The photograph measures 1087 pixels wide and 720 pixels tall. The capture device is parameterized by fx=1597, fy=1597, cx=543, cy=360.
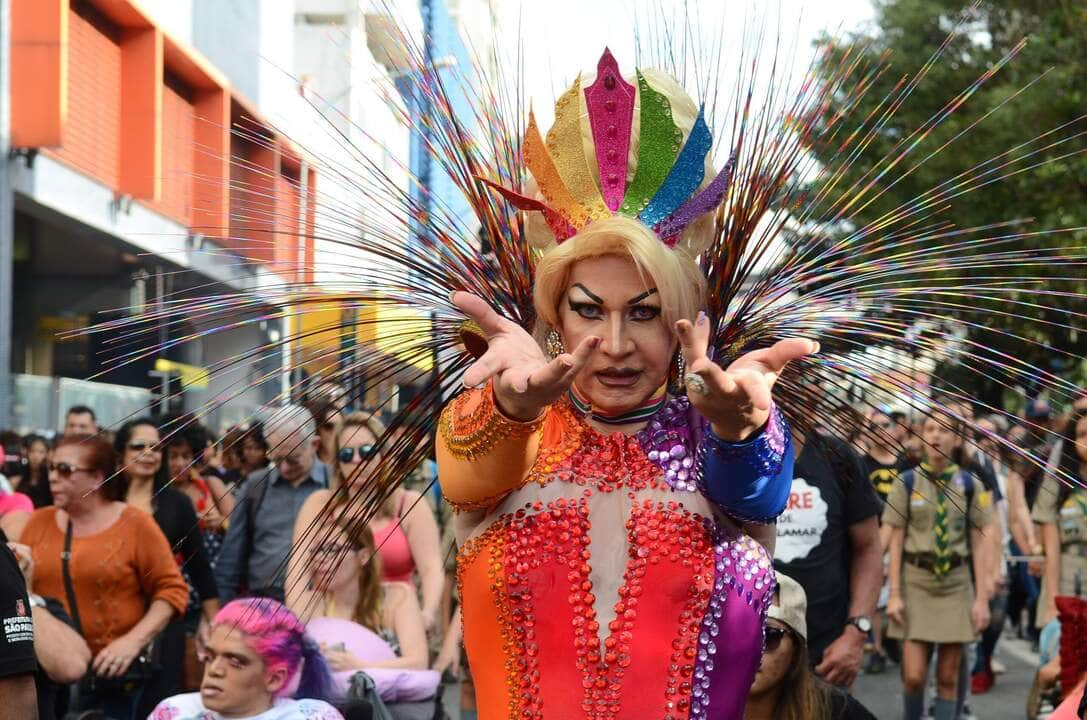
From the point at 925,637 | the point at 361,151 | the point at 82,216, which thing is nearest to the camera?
the point at 361,151

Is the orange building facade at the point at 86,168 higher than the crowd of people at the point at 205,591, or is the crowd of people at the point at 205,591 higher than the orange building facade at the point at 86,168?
the orange building facade at the point at 86,168

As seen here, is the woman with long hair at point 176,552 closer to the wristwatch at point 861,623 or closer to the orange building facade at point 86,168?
the wristwatch at point 861,623

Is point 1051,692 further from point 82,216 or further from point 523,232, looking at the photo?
point 82,216

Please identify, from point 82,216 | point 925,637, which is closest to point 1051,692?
point 925,637

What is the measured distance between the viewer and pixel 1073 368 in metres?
17.5

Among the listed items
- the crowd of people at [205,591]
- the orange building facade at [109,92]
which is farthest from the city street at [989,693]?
the orange building facade at [109,92]

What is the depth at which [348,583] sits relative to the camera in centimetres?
584

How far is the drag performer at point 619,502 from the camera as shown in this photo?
2.77 meters

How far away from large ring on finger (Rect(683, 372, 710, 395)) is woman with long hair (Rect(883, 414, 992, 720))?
18.0 feet

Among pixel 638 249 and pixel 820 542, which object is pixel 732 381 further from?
pixel 820 542

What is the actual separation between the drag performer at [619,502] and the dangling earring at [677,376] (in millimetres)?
71

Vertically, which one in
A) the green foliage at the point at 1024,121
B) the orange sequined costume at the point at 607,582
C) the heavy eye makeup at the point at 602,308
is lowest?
the orange sequined costume at the point at 607,582

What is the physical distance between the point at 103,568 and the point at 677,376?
3.84 metres

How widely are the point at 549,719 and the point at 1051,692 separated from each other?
3659 millimetres
